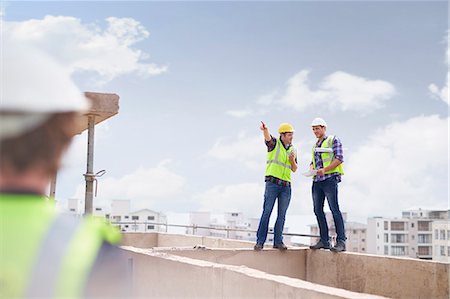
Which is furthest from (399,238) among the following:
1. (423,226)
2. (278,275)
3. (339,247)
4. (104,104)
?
(278,275)

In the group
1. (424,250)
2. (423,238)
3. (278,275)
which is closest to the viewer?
(278,275)

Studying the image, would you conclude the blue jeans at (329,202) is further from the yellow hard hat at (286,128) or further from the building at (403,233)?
the building at (403,233)

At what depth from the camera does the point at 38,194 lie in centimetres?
107

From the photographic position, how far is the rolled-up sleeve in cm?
767

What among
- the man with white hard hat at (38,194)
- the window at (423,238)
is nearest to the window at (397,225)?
the window at (423,238)

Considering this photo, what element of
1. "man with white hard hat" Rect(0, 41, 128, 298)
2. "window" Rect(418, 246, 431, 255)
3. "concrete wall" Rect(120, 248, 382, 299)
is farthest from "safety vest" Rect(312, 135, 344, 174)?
"window" Rect(418, 246, 431, 255)

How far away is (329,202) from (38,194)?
22.5 ft

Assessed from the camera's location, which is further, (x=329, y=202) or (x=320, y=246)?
(x=320, y=246)

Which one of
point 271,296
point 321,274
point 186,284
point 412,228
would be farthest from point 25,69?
point 412,228

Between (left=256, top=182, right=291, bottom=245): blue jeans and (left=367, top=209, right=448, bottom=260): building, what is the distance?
3010 inches

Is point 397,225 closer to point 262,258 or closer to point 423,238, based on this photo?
point 423,238

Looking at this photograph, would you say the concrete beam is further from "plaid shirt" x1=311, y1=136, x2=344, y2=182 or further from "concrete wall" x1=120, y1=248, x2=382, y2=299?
"plaid shirt" x1=311, y1=136, x2=344, y2=182

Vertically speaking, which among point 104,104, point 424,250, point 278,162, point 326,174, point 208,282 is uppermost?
point 104,104

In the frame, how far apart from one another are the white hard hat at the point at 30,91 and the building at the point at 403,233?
83.6m
